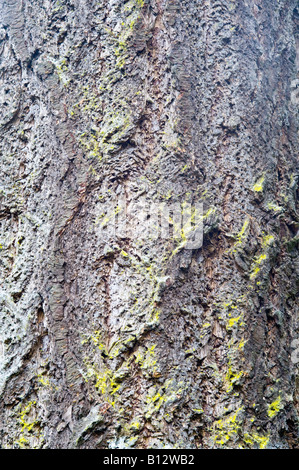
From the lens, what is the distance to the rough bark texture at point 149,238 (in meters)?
1.16

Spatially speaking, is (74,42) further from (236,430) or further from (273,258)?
(236,430)

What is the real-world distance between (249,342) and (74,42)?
3.79ft

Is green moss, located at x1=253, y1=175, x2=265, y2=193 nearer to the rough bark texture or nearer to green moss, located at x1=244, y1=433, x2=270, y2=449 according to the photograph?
the rough bark texture

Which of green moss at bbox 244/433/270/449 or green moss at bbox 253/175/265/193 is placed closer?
green moss at bbox 244/433/270/449

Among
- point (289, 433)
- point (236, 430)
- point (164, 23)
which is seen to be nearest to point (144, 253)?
point (236, 430)

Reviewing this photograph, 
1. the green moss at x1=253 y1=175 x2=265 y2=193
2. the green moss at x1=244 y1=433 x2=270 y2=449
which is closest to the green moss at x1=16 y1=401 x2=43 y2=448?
the green moss at x1=244 y1=433 x2=270 y2=449

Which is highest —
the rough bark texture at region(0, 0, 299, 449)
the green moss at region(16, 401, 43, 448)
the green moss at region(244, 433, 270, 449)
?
the rough bark texture at region(0, 0, 299, 449)

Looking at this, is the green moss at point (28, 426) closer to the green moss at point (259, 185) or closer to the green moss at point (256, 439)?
the green moss at point (256, 439)

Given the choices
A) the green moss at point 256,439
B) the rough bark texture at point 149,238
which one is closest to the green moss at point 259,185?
the rough bark texture at point 149,238

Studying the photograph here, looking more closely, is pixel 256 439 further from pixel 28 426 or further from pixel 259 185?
pixel 259 185

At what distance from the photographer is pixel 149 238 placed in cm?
125

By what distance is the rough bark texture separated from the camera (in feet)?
3.82

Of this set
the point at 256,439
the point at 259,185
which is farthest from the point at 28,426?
the point at 259,185

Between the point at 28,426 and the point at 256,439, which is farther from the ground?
the point at 28,426
